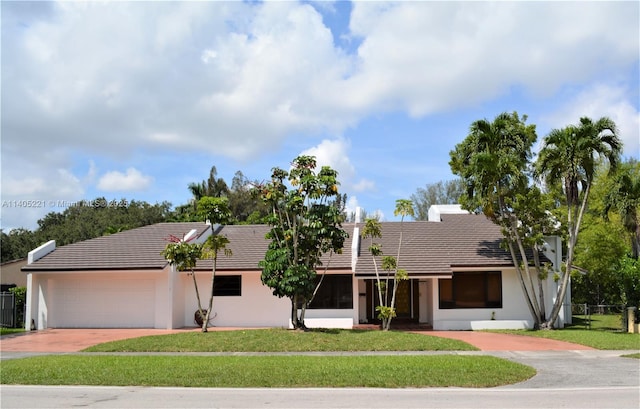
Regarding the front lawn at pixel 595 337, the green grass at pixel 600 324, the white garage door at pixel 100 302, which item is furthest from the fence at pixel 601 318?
the white garage door at pixel 100 302

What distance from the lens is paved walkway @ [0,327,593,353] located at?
18297 mm

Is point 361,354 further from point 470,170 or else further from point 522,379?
point 470,170

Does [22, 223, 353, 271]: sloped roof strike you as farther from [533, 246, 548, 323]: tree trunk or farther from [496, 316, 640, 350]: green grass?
[496, 316, 640, 350]: green grass

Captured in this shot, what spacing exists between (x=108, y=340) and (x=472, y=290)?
14437mm

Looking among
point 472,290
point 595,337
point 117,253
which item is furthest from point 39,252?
point 595,337

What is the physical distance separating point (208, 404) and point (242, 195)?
149ft

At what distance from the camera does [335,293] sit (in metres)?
24.5

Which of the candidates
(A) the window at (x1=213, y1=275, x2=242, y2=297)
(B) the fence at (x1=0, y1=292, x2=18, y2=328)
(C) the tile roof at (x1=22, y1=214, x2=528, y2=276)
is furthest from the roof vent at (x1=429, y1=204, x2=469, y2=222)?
(B) the fence at (x1=0, y1=292, x2=18, y2=328)

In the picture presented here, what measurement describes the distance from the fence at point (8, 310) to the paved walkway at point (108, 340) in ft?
9.83

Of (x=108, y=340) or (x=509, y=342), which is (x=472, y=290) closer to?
Answer: (x=509, y=342)

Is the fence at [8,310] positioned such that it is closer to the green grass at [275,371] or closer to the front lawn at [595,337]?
the green grass at [275,371]

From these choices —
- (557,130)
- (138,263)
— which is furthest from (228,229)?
(557,130)

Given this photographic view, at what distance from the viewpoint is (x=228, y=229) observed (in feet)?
96.8

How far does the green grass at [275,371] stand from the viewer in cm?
1186
